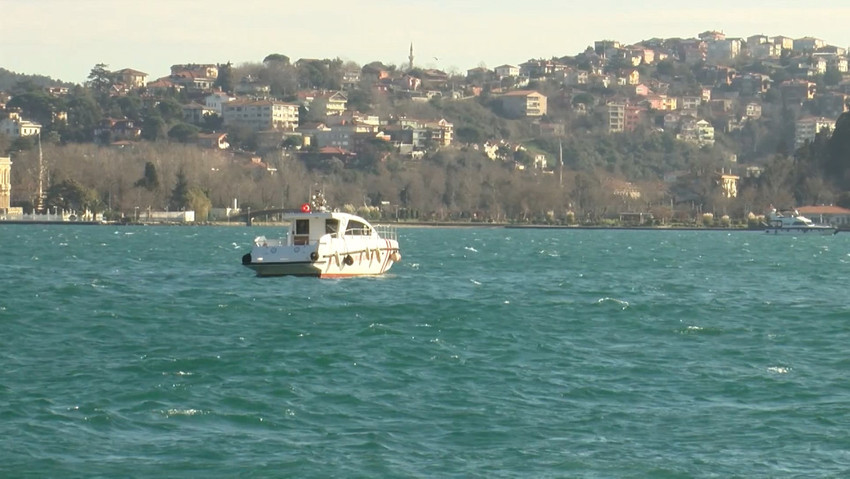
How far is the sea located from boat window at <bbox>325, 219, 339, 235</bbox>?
2.38 m

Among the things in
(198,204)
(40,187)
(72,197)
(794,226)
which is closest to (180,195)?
(198,204)

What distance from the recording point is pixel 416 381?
26500mm

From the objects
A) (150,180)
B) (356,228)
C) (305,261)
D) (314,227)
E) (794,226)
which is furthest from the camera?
(150,180)

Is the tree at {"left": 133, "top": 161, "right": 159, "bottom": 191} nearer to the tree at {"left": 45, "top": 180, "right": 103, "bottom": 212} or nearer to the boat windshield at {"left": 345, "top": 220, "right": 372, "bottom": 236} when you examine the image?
the tree at {"left": 45, "top": 180, "right": 103, "bottom": 212}

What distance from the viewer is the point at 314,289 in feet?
152

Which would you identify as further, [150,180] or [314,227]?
[150,180]

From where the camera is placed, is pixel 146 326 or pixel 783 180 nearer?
pixel 146 326

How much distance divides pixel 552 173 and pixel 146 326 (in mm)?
162735

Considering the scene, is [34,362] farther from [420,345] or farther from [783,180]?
[783,180]

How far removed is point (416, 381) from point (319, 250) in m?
23.9

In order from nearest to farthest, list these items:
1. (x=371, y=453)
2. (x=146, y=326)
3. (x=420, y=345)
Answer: (x=371, y=453)
(x=420, y=345)
(x=146, y=326)

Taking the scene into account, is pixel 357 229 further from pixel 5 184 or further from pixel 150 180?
pixel 5 184

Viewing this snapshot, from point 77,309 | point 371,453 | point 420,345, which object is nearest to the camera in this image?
point 371,453

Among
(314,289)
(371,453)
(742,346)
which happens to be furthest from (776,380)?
(314,289)
